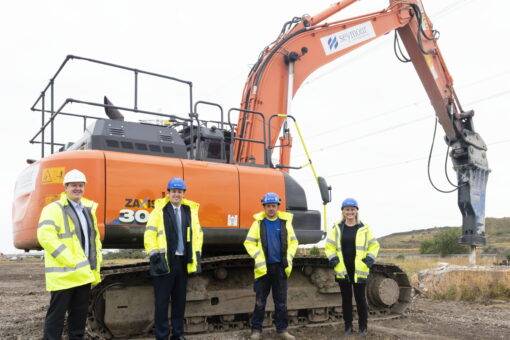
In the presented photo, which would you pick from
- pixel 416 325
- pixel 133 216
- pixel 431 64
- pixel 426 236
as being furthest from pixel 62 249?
pixel 426 236

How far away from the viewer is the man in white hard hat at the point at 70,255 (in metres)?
4.53

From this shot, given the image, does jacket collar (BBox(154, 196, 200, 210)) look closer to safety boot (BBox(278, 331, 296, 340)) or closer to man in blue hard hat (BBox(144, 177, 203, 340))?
man in blue hard hat (BBox(144, 177, 203, 340))

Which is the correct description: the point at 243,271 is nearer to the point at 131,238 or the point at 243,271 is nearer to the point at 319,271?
the point at 319,271

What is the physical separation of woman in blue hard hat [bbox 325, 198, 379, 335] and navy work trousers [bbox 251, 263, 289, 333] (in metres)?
0.74

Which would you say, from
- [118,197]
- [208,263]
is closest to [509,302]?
[208,263]

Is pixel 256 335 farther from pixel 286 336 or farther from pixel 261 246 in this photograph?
pixel 261 246

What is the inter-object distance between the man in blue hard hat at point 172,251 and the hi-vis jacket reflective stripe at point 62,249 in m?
0.80

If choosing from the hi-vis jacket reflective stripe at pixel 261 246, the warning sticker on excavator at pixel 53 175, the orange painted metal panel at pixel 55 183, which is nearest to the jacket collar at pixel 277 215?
the hi-vis jacket reflective stripe at pixel 261 246

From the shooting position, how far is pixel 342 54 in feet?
33.4

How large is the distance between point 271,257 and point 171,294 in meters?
1.34

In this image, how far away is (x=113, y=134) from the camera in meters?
6.52

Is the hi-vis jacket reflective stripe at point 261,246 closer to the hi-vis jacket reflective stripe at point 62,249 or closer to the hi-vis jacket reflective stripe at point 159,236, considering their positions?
the hi-vis jacket reflective stripe at point 159,236

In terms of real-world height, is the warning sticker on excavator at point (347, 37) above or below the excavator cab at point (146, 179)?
above

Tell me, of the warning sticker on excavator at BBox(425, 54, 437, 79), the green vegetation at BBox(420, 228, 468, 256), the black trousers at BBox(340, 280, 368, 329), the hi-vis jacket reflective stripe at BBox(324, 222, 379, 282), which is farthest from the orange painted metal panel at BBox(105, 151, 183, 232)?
the green vegetation at BBox(420, 228, 468, 256)
